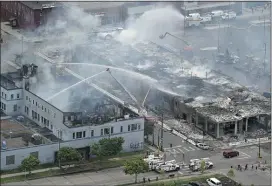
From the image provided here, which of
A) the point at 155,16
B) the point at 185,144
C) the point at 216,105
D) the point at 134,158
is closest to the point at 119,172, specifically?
the point at 134,158

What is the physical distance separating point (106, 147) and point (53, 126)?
2.63 metres

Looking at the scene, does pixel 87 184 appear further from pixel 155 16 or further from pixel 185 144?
pixel 155 16

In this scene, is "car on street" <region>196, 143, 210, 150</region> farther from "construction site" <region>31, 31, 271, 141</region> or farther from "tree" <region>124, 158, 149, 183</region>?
"tree" <region>124, 158, 149, 183</region>

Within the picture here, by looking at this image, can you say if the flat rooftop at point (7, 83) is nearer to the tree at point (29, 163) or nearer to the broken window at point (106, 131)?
the broken window at point (106, 131)

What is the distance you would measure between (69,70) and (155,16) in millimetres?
12420

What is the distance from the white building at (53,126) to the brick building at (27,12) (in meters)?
12.8

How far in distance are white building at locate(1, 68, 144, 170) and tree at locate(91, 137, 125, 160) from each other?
0.66m

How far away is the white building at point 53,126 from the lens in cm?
4155

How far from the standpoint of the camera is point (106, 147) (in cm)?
4203

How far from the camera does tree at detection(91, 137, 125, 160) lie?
41969mm

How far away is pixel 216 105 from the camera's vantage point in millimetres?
47438

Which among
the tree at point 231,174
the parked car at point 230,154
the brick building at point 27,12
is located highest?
the brick building at point 27,12

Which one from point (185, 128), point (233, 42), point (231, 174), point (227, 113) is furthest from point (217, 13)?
point (231, 174)

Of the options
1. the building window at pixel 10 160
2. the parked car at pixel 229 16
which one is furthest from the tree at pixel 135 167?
the parked car at pixel 229 16
